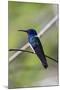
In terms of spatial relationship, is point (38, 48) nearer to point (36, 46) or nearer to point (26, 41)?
point (36, 46)

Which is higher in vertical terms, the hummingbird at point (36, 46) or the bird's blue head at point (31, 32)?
the bird's blue head at point (31, 32)

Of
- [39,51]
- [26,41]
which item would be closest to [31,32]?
[26,41]

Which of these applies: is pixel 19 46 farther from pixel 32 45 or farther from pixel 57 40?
pixel 57 40

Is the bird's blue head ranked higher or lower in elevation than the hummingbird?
higher

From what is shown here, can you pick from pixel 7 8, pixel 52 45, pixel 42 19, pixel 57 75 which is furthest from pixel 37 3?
pixel 57 75
